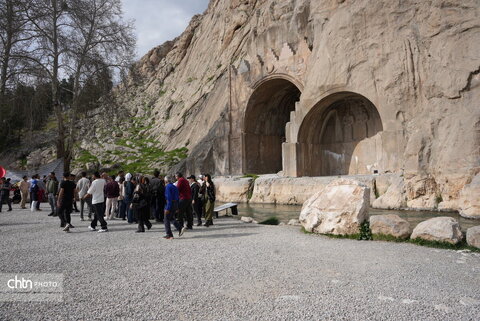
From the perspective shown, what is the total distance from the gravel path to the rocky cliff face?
31.4ft

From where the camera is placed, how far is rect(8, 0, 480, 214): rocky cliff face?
14.3 meters

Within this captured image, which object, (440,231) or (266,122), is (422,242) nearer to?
(440,231)

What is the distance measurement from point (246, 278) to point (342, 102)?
1903 cm

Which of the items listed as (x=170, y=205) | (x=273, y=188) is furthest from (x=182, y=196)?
(x=273, y=188)

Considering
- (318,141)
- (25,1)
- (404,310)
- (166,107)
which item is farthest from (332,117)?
(166,107)

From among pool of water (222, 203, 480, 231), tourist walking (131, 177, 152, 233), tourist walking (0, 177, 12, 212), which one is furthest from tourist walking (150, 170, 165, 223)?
tourist walking (0, 177, 12, 212)

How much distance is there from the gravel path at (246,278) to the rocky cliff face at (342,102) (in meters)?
9.56

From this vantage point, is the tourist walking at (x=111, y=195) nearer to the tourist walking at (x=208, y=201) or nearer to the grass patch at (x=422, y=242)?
the tourist walking at (x=208, y=201)

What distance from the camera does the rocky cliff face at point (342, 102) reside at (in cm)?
1431

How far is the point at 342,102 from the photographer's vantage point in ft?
72.0

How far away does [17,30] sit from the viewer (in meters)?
16.3

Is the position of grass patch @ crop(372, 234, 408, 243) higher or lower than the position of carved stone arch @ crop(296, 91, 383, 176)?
lower

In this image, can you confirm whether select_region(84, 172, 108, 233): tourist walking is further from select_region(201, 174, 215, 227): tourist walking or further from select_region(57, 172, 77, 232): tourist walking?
select_region(201, 174, 215, 227): tourist walking

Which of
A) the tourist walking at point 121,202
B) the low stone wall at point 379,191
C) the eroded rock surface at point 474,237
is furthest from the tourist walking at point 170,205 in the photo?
the low stone wall at point 379,191
